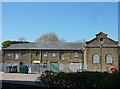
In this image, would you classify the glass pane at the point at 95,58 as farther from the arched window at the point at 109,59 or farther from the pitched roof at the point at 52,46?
the pitched roof at the point at 52,46

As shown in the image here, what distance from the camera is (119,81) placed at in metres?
12.0

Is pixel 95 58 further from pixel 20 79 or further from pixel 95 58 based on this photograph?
pixel 20 79

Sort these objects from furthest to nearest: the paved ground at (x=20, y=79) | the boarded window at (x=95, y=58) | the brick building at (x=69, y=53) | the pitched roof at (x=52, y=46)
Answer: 1. the pitched roof at (x=52, y=46)
2. the boarded window at (x=95, y=58)
3. the brick building at (x=69, y=53)
4. the paved ground at (x=20, y=79)

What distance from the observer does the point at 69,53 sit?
5016cm

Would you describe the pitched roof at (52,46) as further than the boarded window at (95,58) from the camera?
Yes

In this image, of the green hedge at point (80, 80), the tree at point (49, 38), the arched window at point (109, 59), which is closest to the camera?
the green hedge at point (80, 80)

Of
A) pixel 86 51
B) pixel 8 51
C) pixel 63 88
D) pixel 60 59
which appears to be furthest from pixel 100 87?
pixel 8 51

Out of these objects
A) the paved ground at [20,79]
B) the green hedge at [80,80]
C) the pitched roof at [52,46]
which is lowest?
the paved ground at [20,79]

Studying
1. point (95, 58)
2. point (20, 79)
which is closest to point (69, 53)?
point (95, 58)

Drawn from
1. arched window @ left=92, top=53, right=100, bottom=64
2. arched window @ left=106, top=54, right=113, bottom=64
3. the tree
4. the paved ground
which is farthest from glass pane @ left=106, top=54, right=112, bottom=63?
the tree

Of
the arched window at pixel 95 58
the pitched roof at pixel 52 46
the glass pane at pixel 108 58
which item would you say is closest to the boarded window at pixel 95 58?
the arched window at pixel 95 58

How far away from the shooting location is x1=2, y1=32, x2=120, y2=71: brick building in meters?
45.2

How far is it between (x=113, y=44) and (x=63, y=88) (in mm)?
34126

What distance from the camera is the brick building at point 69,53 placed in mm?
45250
